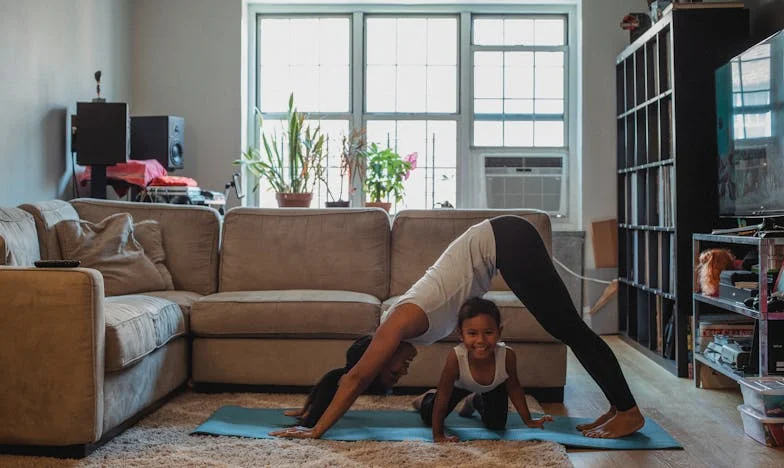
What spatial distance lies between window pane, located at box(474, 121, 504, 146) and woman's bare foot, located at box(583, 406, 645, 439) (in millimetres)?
3651

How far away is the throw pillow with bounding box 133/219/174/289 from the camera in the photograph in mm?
3994

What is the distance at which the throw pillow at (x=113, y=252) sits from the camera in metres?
3.66

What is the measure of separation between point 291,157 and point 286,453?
3382 mm

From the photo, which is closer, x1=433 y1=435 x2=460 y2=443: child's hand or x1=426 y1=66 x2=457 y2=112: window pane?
x1=433 y1=435 x2=460 y2=443: child's hand

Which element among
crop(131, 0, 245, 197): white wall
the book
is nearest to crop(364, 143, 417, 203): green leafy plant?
crop(131, 0, 245, 197): white wall

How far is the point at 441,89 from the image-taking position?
6410 mm

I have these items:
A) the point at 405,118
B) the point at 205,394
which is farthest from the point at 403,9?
the point at 205,394

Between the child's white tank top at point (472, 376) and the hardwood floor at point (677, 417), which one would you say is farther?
the child's white tank top at point (472, 376)

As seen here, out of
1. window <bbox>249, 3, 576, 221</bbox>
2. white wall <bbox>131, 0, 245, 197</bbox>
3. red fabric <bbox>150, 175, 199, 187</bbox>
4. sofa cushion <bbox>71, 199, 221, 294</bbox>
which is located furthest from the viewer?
A: window <bbox>249, 3, 576, 221</bbox>

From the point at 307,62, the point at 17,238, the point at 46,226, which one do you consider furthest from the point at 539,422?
the point at 307,62

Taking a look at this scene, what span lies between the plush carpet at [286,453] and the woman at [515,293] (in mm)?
161

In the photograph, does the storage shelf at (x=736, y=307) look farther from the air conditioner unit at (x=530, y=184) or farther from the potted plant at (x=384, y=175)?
the potted plant at (x=384, y=175)

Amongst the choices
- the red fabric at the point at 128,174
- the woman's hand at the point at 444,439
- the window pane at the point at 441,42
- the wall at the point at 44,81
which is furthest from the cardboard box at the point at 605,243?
the wall at the point at 44,81

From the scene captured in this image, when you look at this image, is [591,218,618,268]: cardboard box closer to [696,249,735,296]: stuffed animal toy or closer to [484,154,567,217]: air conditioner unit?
[484,154,567,217]: air conditioner unit
